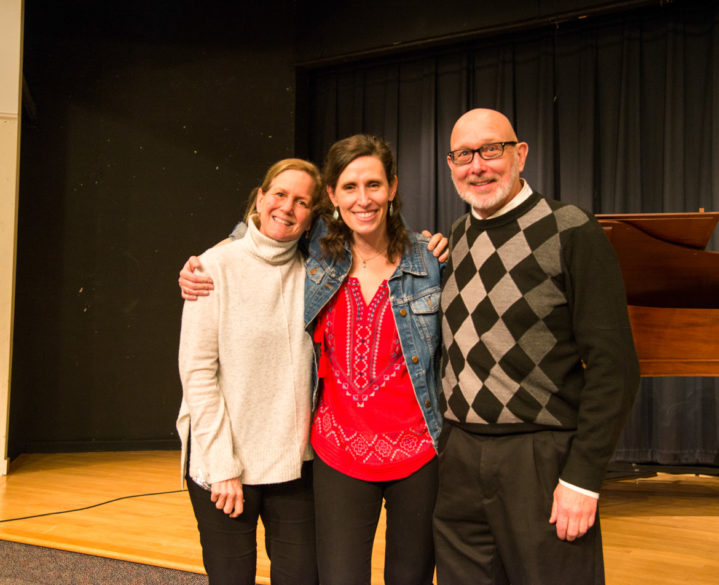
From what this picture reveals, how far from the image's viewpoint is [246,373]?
1.66 m

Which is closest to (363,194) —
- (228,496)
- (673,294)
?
(228,496)

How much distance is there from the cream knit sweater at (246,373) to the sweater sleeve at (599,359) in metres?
0.69

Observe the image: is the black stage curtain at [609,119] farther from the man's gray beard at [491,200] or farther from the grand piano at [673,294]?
the man's gray beard at [491,200]

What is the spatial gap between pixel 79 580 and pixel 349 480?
161 cm

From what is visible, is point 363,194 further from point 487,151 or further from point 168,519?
point 168,519

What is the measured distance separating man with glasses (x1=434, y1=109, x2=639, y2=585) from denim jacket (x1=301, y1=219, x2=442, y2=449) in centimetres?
7

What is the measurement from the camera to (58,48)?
4.81 m

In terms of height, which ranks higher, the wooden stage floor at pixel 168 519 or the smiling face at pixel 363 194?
the smiling face at pixel 363 194

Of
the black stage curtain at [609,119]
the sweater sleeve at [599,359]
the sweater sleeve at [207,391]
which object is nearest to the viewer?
the sweater sleeve at [599,359]

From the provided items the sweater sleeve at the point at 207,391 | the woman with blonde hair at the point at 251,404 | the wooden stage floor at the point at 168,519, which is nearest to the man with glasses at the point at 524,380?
the woman with blonde hair at the point at 251,404

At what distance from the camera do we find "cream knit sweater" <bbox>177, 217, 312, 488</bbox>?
1620 millimetres

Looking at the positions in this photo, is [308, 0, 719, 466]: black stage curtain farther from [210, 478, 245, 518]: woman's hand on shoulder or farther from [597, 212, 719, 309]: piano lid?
[210, 478, 245, 518]: woman's hand on shoulder

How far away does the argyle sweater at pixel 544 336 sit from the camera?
1.36m

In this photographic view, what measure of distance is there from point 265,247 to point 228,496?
0.64 metres
